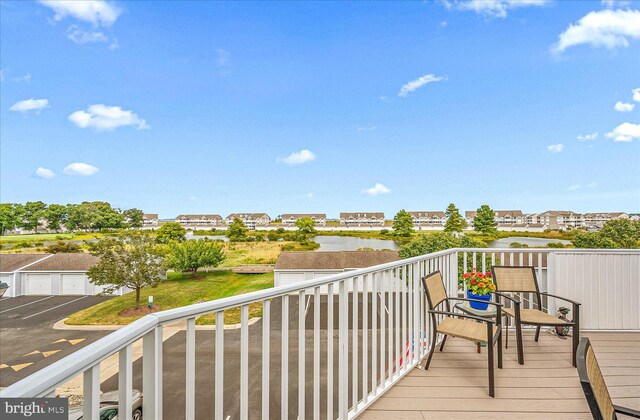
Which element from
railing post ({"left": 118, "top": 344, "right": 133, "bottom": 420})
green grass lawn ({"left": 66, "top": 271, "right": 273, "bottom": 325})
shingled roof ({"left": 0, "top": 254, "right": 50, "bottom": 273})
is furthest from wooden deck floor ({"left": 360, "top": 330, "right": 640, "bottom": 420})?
shingled roof ({"left": 0, "top": 254, "right": 50, "bottom": 273})

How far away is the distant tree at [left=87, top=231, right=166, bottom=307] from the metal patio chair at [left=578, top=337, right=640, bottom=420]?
2257 cm

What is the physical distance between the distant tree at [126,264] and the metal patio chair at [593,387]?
22.6 metres

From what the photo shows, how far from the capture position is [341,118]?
33.2 meters

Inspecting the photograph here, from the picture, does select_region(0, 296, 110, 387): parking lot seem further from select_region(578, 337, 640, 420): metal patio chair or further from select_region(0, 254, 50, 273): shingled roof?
select_region(578, 337, 640, 420): metal patio chair

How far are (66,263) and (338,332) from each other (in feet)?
96.0

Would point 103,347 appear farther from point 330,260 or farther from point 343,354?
point 330,260

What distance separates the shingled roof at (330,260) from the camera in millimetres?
20578

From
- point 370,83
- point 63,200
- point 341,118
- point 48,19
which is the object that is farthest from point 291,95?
point 63,200

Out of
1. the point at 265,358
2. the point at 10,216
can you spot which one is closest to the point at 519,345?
the point at 265,358

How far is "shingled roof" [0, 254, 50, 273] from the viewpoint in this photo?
74.9 feet

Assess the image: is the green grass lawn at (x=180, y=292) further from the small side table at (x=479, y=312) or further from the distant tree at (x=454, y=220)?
the distant tree at (x=454, y=220)

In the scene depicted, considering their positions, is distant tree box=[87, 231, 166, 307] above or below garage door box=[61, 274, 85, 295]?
above

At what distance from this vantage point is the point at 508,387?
8.48ft

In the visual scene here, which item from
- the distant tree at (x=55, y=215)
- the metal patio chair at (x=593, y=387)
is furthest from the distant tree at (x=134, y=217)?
the metal patio chair at (x=593, y=387)
